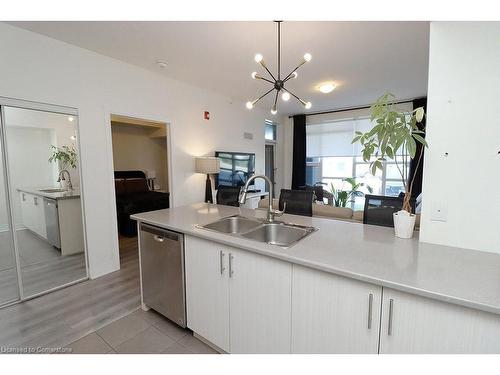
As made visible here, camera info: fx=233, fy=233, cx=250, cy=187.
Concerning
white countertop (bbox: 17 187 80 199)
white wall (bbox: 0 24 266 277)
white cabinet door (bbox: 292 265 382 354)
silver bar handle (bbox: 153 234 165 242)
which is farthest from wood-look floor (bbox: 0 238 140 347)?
white cabinet door (bbox: 292 265 382 354)

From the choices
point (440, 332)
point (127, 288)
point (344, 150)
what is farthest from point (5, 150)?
point (344, 150)

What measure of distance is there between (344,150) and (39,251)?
6.08 m

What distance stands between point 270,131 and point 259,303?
5.65m

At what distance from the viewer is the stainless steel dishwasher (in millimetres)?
1793

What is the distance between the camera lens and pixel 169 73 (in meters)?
3.41

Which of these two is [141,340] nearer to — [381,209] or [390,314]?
[390,314]

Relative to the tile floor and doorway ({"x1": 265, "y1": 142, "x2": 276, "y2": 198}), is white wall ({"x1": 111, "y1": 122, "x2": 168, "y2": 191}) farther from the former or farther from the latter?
the tile floor

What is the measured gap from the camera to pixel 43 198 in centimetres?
255

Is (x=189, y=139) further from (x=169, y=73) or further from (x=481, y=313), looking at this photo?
(x=481, y=313)

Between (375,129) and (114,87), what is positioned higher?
(114,87)

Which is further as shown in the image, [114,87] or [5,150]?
[114,87]

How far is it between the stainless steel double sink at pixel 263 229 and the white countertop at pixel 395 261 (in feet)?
0.51

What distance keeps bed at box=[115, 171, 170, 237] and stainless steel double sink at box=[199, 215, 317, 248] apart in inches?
116

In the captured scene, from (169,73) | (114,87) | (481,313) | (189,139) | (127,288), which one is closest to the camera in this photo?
(481,313)
